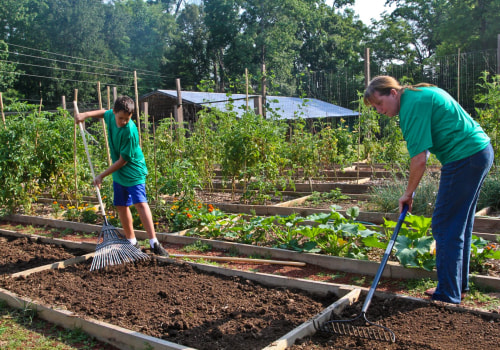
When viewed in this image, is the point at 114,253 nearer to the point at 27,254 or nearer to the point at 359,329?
the point at 27,254

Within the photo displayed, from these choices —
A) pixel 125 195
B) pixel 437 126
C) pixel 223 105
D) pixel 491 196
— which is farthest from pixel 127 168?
pixel 223 105

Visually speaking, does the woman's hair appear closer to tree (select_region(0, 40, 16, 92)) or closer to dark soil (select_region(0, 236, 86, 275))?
dark soil (select_region(0, 236, 86, 275))

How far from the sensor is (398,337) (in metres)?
2.53

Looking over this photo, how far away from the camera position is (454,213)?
116 inches

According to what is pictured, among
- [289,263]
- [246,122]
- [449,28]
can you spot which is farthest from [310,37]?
[289,263]

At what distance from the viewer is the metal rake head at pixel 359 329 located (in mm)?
2510

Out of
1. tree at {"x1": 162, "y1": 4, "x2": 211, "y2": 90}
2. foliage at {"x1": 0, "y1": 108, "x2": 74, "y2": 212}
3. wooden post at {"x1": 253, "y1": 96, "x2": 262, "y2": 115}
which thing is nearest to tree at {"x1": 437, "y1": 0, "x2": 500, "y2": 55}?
wooden post at {"x1": 253, "y1": 96, "x2": 262, "y2": 115}

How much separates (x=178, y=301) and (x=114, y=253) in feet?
4.32

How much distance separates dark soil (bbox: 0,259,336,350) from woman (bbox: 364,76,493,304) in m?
0.92

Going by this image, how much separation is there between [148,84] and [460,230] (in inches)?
1566

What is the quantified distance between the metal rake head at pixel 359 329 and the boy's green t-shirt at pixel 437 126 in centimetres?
116

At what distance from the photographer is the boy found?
4.46m

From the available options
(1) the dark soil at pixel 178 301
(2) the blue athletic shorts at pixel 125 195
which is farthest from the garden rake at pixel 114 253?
(2) the blue athletic shorts at pixel 125 195

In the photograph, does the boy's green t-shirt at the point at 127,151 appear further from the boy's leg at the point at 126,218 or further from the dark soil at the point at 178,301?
the dark soil at the point at 178,301
